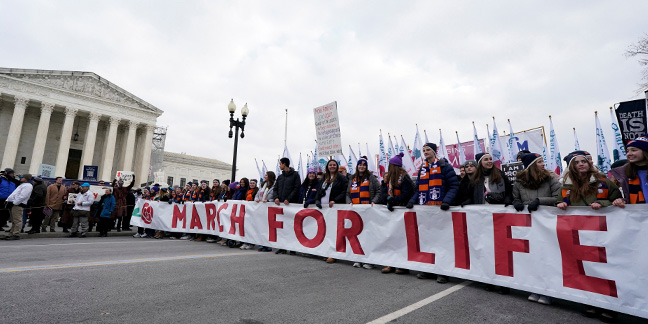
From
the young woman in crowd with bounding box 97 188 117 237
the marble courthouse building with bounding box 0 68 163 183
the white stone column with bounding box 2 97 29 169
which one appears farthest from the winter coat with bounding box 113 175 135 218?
the white stone column with bounding box 2 97 29 169

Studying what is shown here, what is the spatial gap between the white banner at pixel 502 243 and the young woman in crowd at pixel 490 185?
1.49ft

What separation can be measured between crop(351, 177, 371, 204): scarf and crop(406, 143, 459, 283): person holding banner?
3.50ft

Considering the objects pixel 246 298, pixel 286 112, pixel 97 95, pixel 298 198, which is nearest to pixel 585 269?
pixel 246 298

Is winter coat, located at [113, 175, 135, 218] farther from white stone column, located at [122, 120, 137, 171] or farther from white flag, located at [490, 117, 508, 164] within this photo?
white stone column, located at [122, 120, 137, 171]

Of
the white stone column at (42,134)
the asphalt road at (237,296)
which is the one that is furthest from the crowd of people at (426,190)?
the white stone column at (42,134)

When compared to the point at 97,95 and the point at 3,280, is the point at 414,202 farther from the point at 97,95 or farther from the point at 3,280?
the point at 97,95

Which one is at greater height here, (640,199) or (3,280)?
(640,199)

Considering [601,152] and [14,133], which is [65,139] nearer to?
[14,133]

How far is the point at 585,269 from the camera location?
11.9 ft

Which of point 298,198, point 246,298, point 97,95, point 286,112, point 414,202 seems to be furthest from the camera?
point 97,95

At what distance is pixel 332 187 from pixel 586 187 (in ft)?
13.9

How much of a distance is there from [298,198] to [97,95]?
46301mm

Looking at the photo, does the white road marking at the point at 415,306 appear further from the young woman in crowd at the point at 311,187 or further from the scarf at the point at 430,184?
the young woman in crowd at the point at 311,187

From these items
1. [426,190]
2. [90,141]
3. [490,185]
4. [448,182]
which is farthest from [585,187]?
[90,141]
